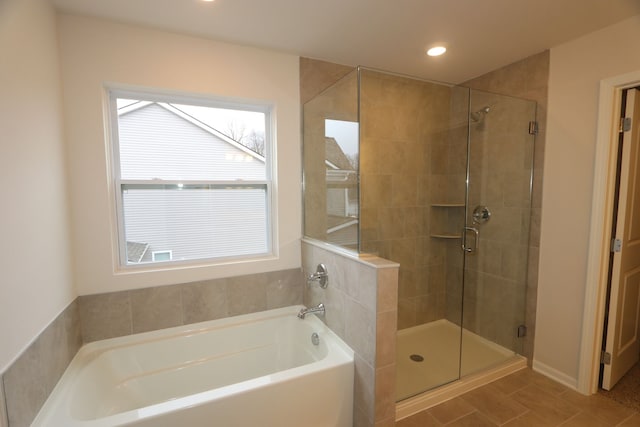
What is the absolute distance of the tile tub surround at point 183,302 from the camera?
6.38 ft

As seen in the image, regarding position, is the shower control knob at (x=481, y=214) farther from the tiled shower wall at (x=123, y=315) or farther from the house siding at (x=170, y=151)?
the house siding at (x=170, y=151)

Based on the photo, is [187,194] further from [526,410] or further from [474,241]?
[526,410]

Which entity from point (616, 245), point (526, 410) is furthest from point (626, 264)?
point (526, 410)

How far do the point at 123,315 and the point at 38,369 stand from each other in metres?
0.64

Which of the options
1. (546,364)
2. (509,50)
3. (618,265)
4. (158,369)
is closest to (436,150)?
(509,50)

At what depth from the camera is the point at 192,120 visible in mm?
2215

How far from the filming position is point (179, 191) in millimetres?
2188

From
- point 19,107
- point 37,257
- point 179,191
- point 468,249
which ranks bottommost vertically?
point 468,249

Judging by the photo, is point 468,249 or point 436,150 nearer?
point 468,249

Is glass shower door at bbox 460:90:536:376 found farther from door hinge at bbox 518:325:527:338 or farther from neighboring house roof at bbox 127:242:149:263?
neighboring house roof at bbox 127:242:149:263

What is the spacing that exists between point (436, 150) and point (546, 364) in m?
2.03

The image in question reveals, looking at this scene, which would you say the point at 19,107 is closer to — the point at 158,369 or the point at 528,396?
the point at 158,369

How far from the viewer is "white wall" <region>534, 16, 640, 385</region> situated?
199 centimetres

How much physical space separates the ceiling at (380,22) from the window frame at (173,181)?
0.42 metres
